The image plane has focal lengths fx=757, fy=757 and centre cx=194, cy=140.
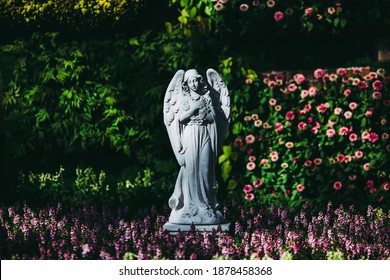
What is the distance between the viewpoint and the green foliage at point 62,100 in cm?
963

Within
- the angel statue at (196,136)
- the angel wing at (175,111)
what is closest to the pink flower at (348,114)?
the angel statue at (196,136)

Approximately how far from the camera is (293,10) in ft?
30.2

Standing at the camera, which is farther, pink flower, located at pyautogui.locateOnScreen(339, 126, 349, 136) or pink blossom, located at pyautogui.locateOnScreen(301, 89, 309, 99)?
pink blossom, located at pyautogui.locateOnScreen(301, 89, 309, 99)

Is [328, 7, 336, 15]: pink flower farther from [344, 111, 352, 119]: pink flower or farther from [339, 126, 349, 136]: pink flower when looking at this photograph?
[339, 126, 349, 136]: pink flower

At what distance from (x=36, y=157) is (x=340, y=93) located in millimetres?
4058

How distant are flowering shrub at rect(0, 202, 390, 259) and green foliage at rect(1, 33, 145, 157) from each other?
5.58ft

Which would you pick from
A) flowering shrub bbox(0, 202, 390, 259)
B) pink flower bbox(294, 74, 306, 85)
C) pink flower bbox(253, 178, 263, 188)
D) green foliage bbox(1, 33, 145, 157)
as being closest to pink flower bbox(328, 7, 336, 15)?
pink flower bbox(294, 74, 306, 85)

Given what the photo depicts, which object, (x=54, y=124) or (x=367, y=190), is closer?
(x=367, y=190)

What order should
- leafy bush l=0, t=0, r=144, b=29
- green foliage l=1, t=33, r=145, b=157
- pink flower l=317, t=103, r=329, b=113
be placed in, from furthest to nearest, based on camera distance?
green foliage l=1, t=33, r=145, b=157, leafy bush l=0, t=0, r=144, b=29, pink flower l=317, t=103, r=329, b=113

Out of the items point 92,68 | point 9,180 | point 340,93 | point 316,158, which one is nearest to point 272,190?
point 316,158

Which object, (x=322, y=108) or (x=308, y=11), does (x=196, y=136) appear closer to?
(x=322, y=108)

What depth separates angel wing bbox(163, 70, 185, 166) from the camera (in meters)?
6.86

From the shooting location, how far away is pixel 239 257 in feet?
19.3
